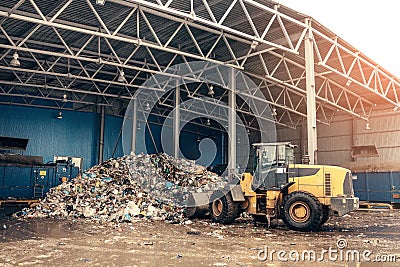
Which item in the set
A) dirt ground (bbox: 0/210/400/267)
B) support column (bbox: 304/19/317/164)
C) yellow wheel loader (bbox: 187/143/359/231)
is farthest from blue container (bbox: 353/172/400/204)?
yellow wheel loader (bbox: 187/143/359/231)

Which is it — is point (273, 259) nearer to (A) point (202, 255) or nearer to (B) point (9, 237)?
(A) point (202, 255)

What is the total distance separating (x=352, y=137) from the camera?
25062 mm

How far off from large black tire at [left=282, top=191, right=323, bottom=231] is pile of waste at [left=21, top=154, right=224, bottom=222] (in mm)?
3894

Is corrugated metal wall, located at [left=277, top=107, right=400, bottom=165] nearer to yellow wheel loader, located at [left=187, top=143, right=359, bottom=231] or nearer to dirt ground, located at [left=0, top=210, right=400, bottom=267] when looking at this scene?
yellow wheel loader, located at [left=187, top=143, right=359, bottom=231]

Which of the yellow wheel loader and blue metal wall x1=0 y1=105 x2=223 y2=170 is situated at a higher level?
blue metal wall x1=0 y1=105 x2=223 y2=170

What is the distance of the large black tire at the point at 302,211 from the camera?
911 centimetres

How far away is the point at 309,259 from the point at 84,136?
70.9ft

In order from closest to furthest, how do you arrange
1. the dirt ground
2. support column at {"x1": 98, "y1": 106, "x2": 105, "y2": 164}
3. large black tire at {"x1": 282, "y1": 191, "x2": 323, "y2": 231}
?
1. the dirt ground
2. large black tire at {"x1": 282, "y1": 191, "x2": 323, "y2": 231}
3. support column at {"x1": 98, "y1": 106, "x2": 105, "y2": 164}

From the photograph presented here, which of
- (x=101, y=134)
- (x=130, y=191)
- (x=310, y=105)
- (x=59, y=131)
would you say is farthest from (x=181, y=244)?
(x=101, y=134)

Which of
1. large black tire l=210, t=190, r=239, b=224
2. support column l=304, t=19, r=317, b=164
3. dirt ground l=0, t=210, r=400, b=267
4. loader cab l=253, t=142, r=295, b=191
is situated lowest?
dirt ground l=0, t=210, r=400, b=267

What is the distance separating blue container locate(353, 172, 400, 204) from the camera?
19.1 m

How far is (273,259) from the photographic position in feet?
19.7

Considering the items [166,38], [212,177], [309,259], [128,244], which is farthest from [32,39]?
[309,259]

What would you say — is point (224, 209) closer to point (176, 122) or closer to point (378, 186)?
point (176, 122)
